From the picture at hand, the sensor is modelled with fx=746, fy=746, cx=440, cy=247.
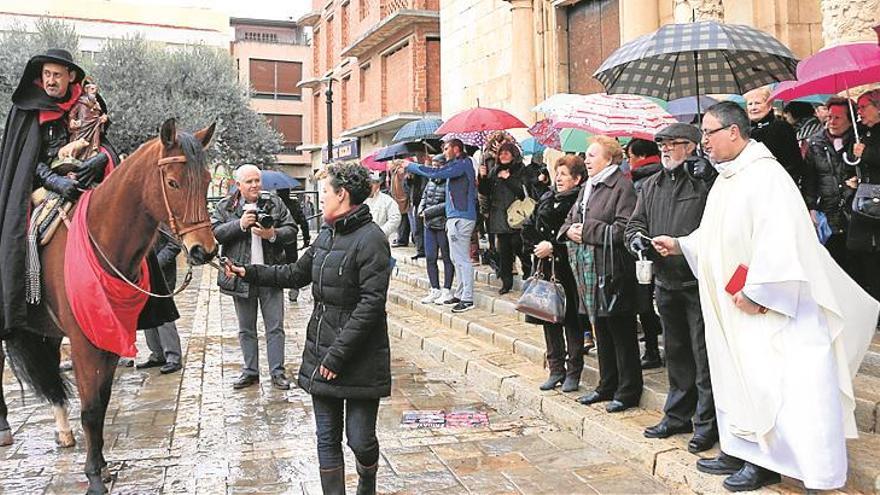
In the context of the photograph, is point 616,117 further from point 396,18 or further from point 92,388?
point 396,18

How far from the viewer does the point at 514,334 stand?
25.9 ft

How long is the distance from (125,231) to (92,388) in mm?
975

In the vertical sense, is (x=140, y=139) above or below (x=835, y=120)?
above

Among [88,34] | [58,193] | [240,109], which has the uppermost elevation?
[88,34]

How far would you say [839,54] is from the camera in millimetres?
5777

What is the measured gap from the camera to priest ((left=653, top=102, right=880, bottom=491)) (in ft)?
12.2

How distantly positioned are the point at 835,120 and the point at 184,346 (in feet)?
24.4

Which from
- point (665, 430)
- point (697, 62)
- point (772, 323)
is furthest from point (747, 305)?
point (697, 62)

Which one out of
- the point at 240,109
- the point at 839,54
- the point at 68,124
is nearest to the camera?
the point at 68,124

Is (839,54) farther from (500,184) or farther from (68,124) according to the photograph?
(68,124)

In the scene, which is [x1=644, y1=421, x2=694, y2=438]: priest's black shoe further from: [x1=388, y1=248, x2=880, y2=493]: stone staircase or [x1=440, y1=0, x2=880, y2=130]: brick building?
[x1=440, y1=0, x2=880, y2=130]: brick building

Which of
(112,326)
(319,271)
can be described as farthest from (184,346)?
(319,271)

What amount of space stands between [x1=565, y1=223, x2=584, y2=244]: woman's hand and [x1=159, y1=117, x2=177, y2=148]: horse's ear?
279 cm

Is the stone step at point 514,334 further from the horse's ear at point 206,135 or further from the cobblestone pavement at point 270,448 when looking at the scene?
the horse's ear at point 206,135
